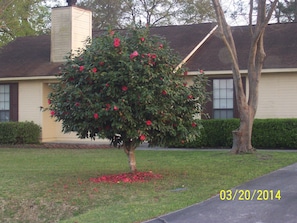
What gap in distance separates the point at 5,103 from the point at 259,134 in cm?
1209

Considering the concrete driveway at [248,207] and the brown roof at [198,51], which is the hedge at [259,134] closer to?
the brown roof at [198,51]

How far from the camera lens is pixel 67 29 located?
24672mm

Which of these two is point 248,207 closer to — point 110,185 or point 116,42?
point 110,185

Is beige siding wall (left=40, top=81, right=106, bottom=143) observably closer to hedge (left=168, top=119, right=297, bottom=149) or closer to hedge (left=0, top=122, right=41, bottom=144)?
hedge (left=0, top=122, right=41, bottom=144)

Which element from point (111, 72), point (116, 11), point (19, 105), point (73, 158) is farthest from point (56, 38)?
point (116, 11)

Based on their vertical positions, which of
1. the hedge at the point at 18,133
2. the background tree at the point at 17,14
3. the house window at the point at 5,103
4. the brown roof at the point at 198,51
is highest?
the background tree at the point at 17,14

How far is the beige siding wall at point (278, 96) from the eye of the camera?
2078cm

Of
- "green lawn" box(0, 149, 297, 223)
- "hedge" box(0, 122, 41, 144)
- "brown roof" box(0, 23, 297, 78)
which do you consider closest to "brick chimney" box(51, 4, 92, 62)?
"brown roof" box(0, 23, 297, 78)

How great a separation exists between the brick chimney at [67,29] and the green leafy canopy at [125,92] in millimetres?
12716

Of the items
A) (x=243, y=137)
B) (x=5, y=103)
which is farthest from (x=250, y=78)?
(x=5, y=103)

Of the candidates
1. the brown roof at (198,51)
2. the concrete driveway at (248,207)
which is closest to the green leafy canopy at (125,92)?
the concrete driveway at (248,207)

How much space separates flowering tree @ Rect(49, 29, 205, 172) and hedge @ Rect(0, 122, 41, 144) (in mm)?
11700

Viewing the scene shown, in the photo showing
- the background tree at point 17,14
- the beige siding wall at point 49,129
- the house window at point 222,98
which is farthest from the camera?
the background tree at point 17,14

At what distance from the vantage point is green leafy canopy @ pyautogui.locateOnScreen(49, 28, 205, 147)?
11203 mm
